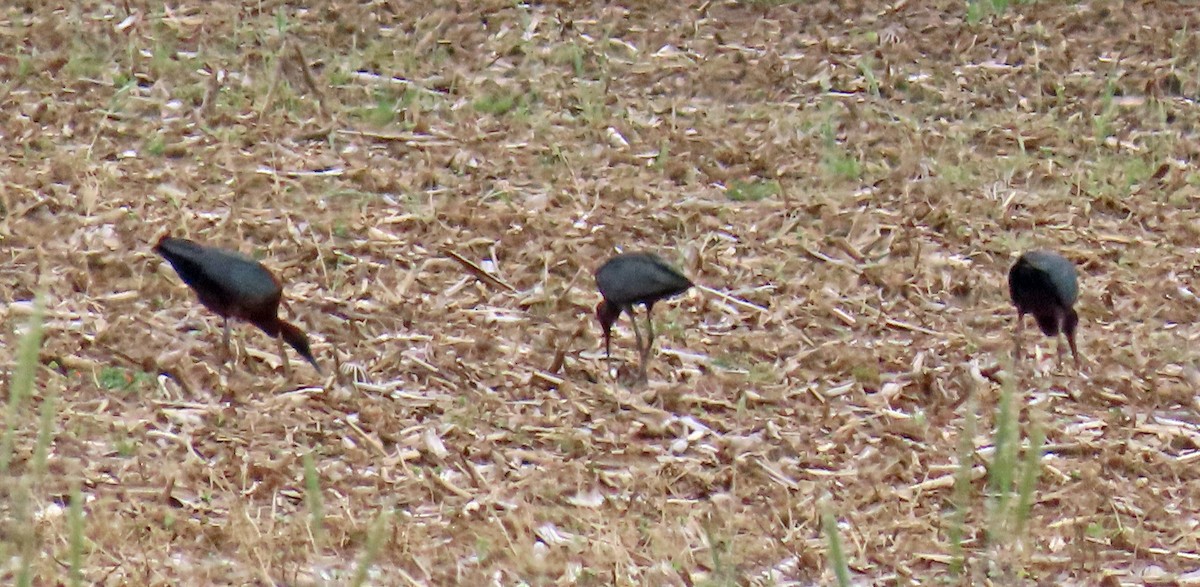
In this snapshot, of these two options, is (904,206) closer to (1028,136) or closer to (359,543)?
(1028,136)

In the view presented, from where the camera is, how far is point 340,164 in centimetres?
611

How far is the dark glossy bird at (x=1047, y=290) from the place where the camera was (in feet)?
14.4

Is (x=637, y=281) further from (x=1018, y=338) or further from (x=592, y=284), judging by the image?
(x=1018, y=338)

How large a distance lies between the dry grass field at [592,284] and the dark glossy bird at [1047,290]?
0.24 meters

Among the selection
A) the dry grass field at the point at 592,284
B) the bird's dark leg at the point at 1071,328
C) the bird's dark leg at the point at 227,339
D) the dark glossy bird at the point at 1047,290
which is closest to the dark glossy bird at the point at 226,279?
the bird's dark leg at the point at 227,339

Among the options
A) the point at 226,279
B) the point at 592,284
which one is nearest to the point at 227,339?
the point at 226,279

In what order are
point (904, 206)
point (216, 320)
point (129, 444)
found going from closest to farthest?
point (129, 444) < point (216, 320) < point (904, 206)

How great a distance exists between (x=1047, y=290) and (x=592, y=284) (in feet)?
5.16

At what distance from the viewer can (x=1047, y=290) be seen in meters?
4.41

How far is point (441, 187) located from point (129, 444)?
218cm

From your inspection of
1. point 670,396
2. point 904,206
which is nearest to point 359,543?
point 670,396

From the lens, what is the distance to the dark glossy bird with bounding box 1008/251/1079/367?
438 centimetres

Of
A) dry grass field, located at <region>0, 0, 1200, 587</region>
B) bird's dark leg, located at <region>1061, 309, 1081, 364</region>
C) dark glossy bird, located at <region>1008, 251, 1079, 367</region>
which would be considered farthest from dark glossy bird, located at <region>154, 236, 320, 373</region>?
bird's dark leg, located at <region>1061, 309, 1081, 364</region>

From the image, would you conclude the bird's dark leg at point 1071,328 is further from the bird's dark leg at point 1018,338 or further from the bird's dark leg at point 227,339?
the bird's dark leg at point 227,339
